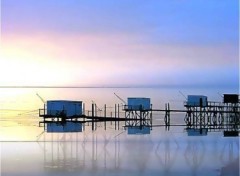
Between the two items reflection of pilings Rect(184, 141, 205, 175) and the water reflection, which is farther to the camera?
reflection of pilings Rect(184, 141, 205, 175)

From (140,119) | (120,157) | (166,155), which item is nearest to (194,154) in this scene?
(166,155)

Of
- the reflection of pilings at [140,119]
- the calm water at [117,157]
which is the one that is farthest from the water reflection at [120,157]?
the reflection of pilings at [140,119]

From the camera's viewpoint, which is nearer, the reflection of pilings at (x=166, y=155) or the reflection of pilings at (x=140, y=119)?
the reflection of pilings at (x=166, y=155)

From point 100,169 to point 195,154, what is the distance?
213 inches

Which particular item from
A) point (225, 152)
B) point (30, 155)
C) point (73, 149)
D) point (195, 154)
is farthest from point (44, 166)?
point (225, 152)

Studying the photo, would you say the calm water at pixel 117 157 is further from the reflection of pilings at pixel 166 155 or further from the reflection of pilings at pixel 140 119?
the reflection of pilings at pixel 140 119

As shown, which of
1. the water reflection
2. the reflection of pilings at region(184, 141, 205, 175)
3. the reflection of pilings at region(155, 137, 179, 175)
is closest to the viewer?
the water reflection

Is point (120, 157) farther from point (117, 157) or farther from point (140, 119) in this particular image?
point (140, 119)

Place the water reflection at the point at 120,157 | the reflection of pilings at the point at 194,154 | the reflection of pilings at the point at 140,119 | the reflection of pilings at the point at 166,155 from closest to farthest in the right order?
the water reflection at the point at 120,157 < the reflection of pilings at the point at 166,155 < the reflection of pilings at the point at 194,154 < the reflection of pilings at the point at 140,119

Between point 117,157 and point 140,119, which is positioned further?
point 140,119

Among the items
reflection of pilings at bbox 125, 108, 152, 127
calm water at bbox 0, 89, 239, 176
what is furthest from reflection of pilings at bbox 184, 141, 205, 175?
reflection of pilings at bbox 125, 108, 152, 127

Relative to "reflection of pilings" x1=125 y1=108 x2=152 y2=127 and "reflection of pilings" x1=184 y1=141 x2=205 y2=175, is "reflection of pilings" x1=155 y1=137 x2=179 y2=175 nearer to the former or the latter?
"reflection of pilings" x1=184 y1=141 x2=205 y2=175

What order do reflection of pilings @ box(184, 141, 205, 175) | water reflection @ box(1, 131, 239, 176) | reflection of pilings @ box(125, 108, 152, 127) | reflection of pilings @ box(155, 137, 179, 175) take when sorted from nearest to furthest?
water reflection @ box(1, 131, 239, 176) < reflection of pilings @ box(155, 137, 179, 175) < reflection of pilings @ box(184, 141, 205, 175) < reflection of pilings @ box(125, 108, 152, 127)

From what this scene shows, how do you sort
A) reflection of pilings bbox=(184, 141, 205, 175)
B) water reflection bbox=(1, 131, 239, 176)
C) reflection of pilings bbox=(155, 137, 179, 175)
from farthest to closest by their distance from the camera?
1. reflection of pilings bbox=(184, 141, 205, 175)
2. reflection of pilings bbox=(155, 137, 179, 175)
3. water reflection bbox=(1, 131, 239, 176)
